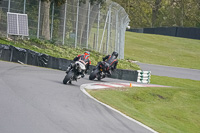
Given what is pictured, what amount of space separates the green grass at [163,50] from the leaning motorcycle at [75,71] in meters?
26.1

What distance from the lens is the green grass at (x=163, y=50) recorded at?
4216 centimetres

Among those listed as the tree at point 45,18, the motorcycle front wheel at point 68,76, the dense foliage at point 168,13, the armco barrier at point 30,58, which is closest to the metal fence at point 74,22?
the tree at point 45,18

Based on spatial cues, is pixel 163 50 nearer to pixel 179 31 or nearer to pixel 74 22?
pixel 179 31

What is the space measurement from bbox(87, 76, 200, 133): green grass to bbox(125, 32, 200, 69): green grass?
21.9m

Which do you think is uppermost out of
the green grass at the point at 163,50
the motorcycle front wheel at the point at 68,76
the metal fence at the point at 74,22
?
the metal fence at the point at 74,22

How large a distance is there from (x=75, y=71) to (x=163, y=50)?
36909mm

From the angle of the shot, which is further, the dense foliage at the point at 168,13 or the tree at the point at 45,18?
the dense foliage at the point at 168,13

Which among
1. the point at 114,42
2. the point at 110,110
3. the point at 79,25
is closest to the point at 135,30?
the point at 114,42

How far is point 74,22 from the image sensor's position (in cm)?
2808

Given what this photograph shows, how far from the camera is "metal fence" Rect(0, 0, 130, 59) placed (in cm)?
2575

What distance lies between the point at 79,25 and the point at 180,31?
113ft

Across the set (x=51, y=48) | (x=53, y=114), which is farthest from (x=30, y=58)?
(x=53, y=114)

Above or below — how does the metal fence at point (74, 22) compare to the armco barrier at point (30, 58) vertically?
above

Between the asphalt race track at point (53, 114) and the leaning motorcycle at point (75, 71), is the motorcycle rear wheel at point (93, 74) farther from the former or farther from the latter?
the asphalt race track at point (53, 114)
